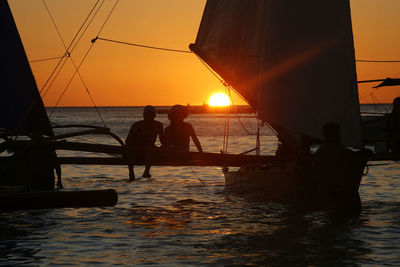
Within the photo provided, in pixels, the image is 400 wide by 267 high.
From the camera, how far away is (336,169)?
34.8 feet

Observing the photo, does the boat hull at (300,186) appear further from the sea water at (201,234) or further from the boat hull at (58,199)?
the boat hull at (58,199)

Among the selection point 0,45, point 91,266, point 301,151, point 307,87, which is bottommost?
point 91,266

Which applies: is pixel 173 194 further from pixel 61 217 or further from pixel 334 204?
pixel 334 204

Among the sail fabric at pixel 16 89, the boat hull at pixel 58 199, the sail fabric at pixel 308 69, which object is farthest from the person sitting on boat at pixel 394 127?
the boat hull at pixel 58 199

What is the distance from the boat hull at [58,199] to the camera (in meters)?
9.71

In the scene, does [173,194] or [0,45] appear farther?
[173,194]

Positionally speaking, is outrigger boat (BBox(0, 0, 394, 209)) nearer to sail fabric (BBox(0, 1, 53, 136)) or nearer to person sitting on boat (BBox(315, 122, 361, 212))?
sail fabric (BBox(0, 1, 53, 136))

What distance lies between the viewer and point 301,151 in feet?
42.8

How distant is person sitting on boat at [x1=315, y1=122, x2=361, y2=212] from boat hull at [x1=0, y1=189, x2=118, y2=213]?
341cm

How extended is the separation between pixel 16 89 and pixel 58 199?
14.1 ft

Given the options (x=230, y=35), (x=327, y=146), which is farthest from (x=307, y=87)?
(x=230, y=35)

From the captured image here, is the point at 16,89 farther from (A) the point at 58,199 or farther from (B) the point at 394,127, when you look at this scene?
(B) the point at 394,127

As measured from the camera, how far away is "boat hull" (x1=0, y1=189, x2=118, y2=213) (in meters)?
9.71

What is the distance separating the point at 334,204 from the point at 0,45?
7391 mm
